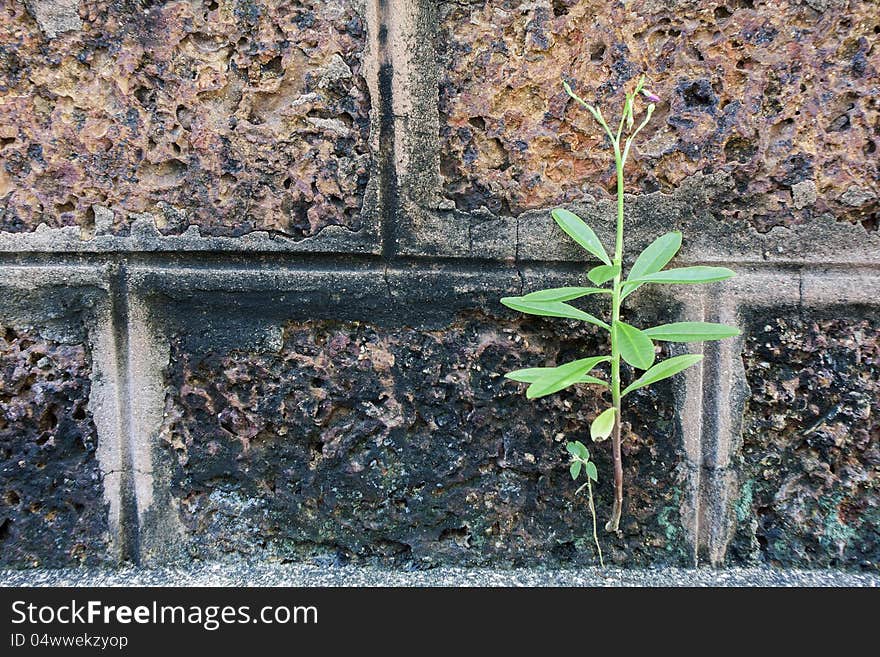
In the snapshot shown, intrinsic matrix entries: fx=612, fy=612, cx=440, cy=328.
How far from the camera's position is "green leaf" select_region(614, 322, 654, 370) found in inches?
28.3

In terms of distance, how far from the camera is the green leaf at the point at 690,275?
745 mm

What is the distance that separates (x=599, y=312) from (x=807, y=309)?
29cm

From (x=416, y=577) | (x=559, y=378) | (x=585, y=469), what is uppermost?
(x=559, y=378)

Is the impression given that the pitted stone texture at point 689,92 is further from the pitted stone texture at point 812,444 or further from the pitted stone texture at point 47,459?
the pitted stone texture at point 47,459

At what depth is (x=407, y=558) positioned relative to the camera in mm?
923

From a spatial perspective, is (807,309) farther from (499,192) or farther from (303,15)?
(303,15)

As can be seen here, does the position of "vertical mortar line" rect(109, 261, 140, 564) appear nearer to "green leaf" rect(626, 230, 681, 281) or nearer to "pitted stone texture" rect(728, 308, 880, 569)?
"green leaf" rect(626, 230, 681, 281)

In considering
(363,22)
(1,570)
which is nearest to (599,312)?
(363,22)

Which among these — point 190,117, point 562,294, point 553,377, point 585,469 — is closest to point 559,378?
point 553,377

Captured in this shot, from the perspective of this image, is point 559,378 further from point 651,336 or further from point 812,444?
point 812,444

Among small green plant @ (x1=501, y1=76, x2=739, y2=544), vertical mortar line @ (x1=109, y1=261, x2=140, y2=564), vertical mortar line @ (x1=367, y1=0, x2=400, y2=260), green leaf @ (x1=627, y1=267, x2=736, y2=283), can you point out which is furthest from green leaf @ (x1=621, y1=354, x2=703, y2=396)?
vertical mortar line @ (x1=109, y1=261, x2=140, y2=564)

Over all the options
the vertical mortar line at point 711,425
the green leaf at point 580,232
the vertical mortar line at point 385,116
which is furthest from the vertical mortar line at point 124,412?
the vertical mortar line at point 711,425

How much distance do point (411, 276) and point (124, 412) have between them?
0.48 meters

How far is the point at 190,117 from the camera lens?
868 mm
